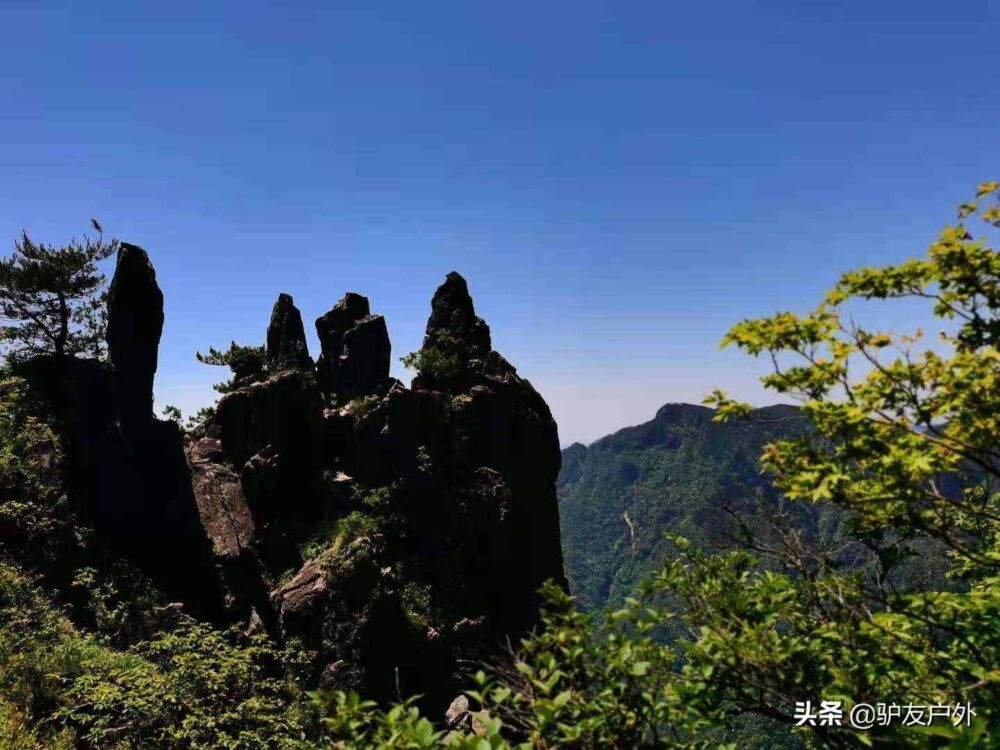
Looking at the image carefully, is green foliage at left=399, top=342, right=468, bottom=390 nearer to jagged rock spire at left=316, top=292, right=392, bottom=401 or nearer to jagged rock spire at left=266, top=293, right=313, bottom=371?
jagged rock spire at left=316, top=292, right=392, bottom=401

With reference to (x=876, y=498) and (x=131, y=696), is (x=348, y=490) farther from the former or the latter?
(x=876, y=498)

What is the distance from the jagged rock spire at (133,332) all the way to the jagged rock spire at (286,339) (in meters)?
10.6

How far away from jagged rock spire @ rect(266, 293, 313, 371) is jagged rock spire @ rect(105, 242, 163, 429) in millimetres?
10645

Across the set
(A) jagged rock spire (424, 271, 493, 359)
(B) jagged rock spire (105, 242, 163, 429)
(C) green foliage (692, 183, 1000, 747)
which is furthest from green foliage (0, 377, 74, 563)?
(C) green foliage (692, 183, 1000, 747)

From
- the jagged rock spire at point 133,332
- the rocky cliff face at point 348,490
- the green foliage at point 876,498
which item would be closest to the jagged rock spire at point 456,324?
the rocky cliff face at point 348,490

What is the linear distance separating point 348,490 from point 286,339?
1298 cm

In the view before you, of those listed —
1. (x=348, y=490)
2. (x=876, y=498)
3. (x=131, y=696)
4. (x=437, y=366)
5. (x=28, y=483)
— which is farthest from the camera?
(x=437, y=366)

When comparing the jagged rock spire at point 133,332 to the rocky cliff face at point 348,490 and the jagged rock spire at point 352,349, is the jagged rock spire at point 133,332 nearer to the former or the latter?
the rocky cliff face at point 348,490

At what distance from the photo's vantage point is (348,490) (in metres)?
30.7

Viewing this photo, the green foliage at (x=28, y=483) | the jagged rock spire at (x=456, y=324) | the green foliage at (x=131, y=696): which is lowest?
the green foliage at (x=131, y=696)

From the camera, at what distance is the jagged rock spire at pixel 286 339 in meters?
37.7

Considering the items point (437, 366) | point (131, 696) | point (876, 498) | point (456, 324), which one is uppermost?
point (456, 324)

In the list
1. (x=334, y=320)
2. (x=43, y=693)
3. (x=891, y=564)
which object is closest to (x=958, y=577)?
(x=891, y=564)

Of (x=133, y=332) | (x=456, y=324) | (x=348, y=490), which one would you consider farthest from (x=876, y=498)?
(x=456, y=324)
